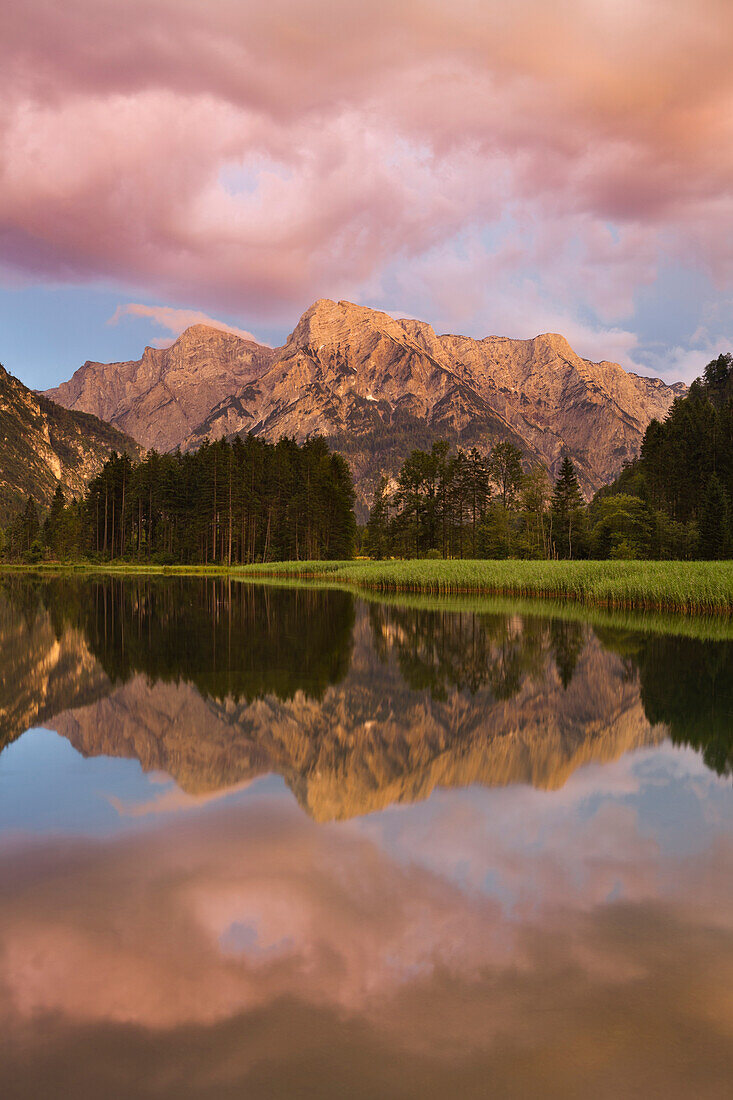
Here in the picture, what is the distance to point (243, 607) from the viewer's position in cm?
3659

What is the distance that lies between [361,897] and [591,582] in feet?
134

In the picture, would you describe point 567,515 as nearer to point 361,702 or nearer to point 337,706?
point 361,702

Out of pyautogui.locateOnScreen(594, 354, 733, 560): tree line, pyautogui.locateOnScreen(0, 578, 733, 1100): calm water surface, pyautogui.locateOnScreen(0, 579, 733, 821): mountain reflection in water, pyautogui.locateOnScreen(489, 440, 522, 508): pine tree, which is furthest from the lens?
pyautogui.locateOnScreen(489, 440, 522, 508): pine tree

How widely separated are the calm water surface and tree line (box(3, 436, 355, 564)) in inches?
3556

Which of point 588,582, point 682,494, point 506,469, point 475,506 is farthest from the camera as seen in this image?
point 506,469

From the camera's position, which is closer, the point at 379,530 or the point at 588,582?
the point at 588,582

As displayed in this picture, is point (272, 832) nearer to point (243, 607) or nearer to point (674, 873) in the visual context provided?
point (674, 873)

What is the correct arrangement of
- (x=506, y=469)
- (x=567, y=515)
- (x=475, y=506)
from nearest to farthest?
1. (x=567, y=515)
2. (x=475, y=506)
3. (x=506, y=469)

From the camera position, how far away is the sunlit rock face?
8383 millimetres

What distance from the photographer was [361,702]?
1239 centimetres

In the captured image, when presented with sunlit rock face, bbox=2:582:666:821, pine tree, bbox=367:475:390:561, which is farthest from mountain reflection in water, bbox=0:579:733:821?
pine tree, bbox=367:475:390:561

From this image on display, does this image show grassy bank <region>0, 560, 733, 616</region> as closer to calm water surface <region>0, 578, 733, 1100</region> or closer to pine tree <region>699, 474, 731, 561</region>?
calm water surface <region>0, 578, 733, 1100</region>

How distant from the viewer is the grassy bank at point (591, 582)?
117 feet

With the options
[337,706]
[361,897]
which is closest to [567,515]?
[337,706]
